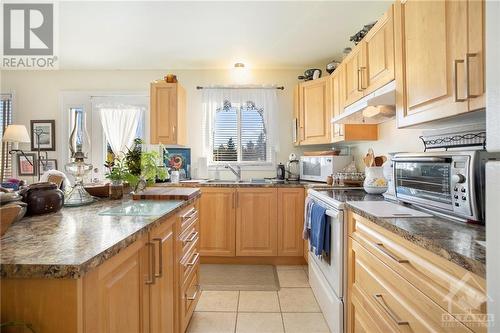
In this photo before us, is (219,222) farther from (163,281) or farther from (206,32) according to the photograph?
(206,32)

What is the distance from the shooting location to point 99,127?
3.78 meters

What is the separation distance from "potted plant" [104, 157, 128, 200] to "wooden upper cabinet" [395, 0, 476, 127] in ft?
5.64

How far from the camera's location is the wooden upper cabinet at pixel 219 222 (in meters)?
3.01

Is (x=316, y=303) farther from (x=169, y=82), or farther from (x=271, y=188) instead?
(x=169, y=82)

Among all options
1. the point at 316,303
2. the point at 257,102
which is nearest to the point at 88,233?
the point at 316,303

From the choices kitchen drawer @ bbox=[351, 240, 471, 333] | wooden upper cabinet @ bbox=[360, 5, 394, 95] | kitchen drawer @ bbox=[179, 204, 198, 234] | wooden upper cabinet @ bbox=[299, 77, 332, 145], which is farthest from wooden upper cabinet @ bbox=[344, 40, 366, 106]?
kitchen drawer @ bbox=[179, 204, 198, 234]

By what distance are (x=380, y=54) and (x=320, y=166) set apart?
4.76 ft

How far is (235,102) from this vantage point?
145 inches

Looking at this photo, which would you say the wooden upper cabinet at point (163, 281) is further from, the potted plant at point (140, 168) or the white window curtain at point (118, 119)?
the white window curtain at point (118, 119)

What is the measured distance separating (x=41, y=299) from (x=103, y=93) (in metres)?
3.74

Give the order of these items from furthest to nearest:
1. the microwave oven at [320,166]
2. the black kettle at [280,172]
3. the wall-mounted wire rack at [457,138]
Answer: the black kettle at [280,172], the microwave oven at [320,166], the wall-mounted wire rack at [457,138]

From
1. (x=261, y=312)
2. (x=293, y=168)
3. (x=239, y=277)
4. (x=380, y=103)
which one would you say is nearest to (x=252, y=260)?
(x=239, y=277)

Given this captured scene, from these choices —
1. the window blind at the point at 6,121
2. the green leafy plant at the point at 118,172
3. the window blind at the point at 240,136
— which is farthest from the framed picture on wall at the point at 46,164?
the green leafy plant at the point at 118,172

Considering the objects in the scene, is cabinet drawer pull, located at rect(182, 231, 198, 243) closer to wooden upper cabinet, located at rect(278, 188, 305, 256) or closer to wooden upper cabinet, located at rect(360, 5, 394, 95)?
wooden upper cabinet, located at rect(278, 188, 305, 256)
